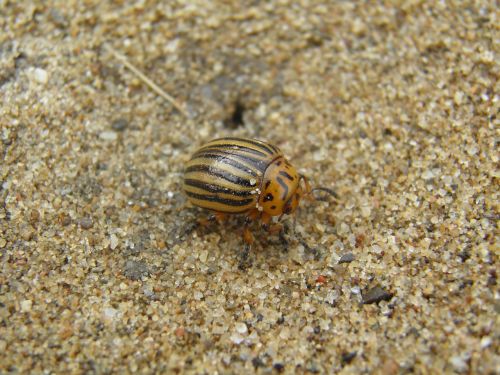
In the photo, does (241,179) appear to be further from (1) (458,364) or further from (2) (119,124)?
(1) (458,364)

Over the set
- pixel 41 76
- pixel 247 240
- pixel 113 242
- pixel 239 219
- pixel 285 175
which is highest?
pixel 41 76

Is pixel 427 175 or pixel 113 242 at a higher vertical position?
pixel 427 175

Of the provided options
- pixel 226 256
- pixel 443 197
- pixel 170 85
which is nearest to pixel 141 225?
pixel 226 256

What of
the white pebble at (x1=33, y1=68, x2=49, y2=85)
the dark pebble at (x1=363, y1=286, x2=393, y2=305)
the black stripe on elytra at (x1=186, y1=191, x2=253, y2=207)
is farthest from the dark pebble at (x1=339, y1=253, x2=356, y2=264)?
the white pebble at (x1=33, y1=68, x2=49, y2=85)

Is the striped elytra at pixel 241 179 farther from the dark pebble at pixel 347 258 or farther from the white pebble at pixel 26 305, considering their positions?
the white pebble at pixel 26 305

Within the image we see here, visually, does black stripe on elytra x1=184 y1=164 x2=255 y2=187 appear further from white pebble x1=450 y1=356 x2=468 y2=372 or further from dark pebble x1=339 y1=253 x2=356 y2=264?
white pebble x1=450 y1=356 x2=468 y2=372

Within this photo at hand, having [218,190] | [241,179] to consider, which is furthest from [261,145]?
[218,190]
